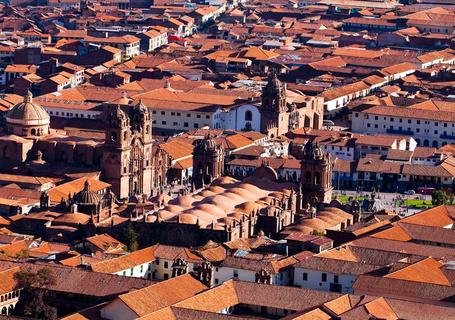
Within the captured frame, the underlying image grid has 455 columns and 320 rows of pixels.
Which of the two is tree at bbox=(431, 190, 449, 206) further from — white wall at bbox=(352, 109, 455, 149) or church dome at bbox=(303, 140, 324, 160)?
white wall at bbox=(352, 109, 455, 149)

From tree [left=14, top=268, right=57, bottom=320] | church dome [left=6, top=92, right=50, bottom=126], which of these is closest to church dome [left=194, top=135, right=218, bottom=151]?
church dome [left=6, top=92, right=50, bottom=126]

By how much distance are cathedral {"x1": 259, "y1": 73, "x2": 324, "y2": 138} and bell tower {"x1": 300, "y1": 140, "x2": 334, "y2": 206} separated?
17006 mm

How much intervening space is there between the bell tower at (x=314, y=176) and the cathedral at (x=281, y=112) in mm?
17006

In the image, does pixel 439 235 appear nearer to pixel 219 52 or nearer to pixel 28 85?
pixel 28 85

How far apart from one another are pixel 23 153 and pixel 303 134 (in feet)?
54.8

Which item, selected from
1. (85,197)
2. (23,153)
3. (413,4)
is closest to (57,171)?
(23,153)

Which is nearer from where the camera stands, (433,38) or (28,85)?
(28,85)

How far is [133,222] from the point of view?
230 ft

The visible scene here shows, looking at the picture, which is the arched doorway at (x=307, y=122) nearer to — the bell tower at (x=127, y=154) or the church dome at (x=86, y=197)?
the bell tower at (x=127, y=154)

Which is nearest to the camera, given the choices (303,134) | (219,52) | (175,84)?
(303,134)

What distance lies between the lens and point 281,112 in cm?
9600

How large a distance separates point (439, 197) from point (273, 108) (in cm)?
1803

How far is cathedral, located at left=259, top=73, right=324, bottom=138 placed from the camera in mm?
95625

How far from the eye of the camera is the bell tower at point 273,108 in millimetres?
95562
